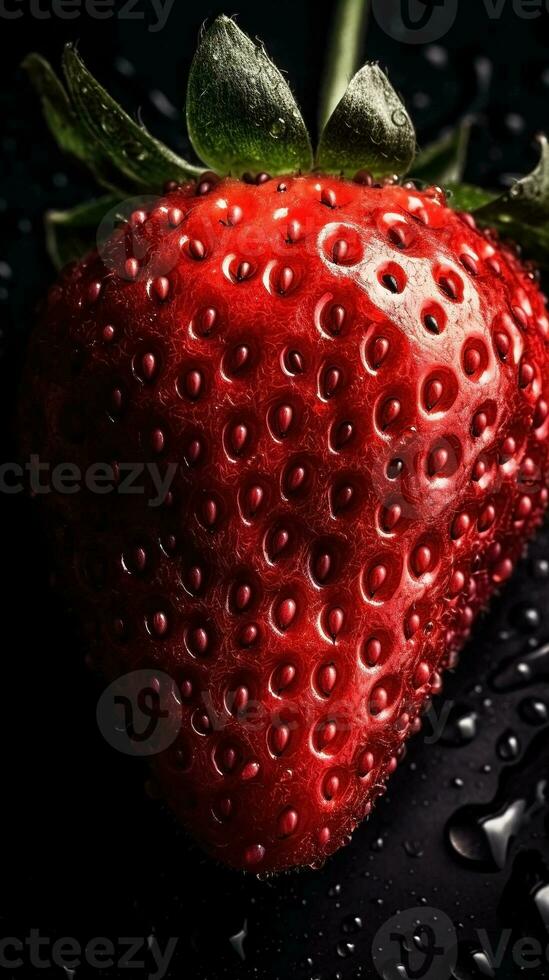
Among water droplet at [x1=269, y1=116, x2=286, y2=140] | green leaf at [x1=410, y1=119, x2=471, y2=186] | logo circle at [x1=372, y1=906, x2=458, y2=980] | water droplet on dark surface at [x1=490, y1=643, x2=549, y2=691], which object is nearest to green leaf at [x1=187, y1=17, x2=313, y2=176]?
water droplet at [x1=269, y1=116, x2=286, y2=140]

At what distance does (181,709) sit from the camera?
0.89 meters

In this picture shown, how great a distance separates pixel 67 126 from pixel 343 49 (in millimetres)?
439

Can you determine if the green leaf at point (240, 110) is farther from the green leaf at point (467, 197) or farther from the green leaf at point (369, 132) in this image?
the green leaf at point (467, 197)

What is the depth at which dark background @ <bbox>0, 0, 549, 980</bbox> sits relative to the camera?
104 centimetres

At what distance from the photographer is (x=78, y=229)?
3.56ft

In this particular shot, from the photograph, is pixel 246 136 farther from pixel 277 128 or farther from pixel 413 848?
pixel 413 848

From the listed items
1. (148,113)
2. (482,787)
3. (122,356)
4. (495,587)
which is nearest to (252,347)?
(122,356)

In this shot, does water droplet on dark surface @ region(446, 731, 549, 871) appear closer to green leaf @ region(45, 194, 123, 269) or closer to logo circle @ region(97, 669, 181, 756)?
logo circle @ region(97, 669, 181, 756)

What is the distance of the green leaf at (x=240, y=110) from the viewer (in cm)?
87

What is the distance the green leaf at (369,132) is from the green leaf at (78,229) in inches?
9.6

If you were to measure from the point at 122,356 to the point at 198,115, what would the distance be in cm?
22

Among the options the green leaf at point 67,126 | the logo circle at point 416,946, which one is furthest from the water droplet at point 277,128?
the logo circle at point 416,946

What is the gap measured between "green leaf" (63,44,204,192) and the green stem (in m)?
0.33

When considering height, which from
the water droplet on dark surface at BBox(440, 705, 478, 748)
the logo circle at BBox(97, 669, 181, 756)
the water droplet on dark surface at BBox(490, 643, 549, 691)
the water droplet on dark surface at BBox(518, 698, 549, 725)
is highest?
the logo circle at BBox(97, 669, 181, 756)
